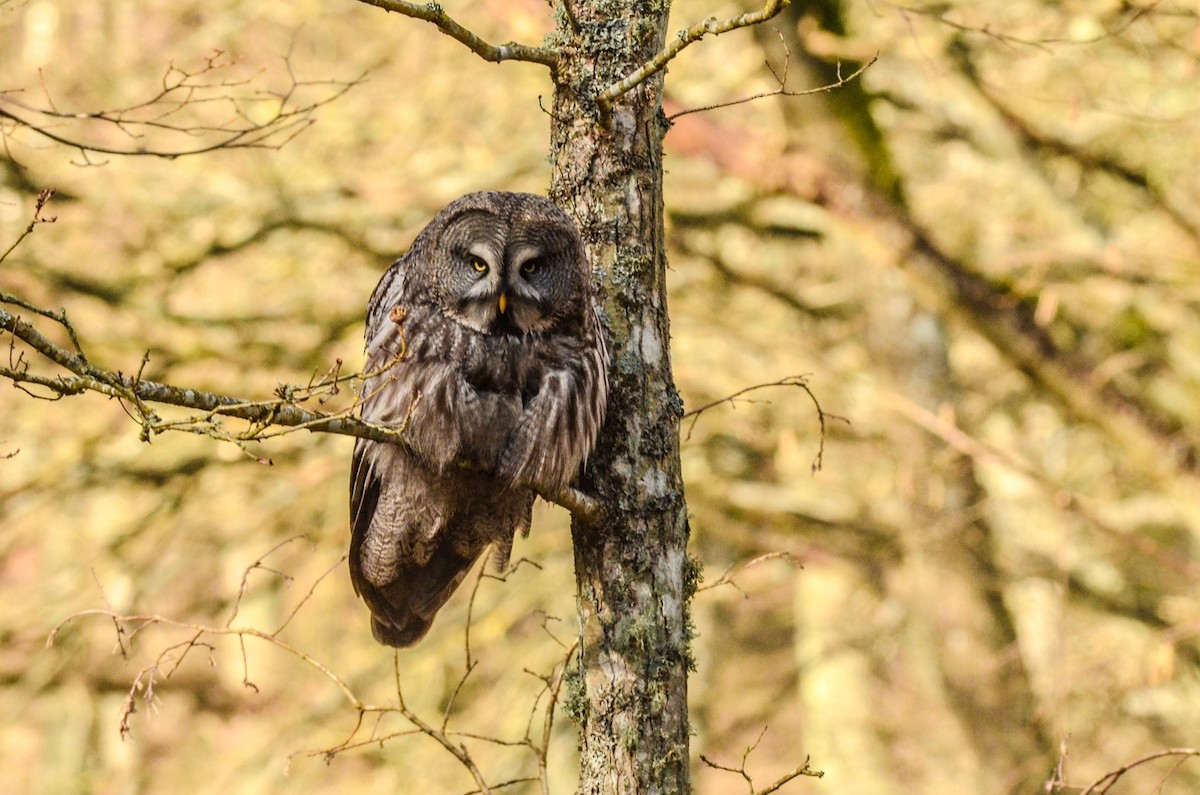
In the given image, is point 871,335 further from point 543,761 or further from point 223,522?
point 543,761

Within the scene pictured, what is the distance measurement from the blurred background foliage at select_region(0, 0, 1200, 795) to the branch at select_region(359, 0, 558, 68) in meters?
3.25

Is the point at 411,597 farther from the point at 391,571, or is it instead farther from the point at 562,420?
the point at 562,420

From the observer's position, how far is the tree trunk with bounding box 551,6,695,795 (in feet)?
10.6

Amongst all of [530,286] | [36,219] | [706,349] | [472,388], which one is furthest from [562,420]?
[706,349]

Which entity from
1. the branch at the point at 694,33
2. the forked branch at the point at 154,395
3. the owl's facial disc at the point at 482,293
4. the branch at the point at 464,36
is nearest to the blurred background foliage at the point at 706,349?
the owl's facial disc at the point at 482,293

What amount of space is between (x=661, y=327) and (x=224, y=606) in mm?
4843

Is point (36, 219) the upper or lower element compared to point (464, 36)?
lower

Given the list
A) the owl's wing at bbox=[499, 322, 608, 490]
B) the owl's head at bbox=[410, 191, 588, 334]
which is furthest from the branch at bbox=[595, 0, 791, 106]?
the owl's wing at bbox=[499, 322, 608, 490]

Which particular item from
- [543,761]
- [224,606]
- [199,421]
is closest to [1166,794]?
[224,606]

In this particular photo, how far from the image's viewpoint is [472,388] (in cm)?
353

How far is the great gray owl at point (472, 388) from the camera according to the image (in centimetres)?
346

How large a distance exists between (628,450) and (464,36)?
1091 millimetres

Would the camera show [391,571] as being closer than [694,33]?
No

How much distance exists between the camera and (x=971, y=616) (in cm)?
804
